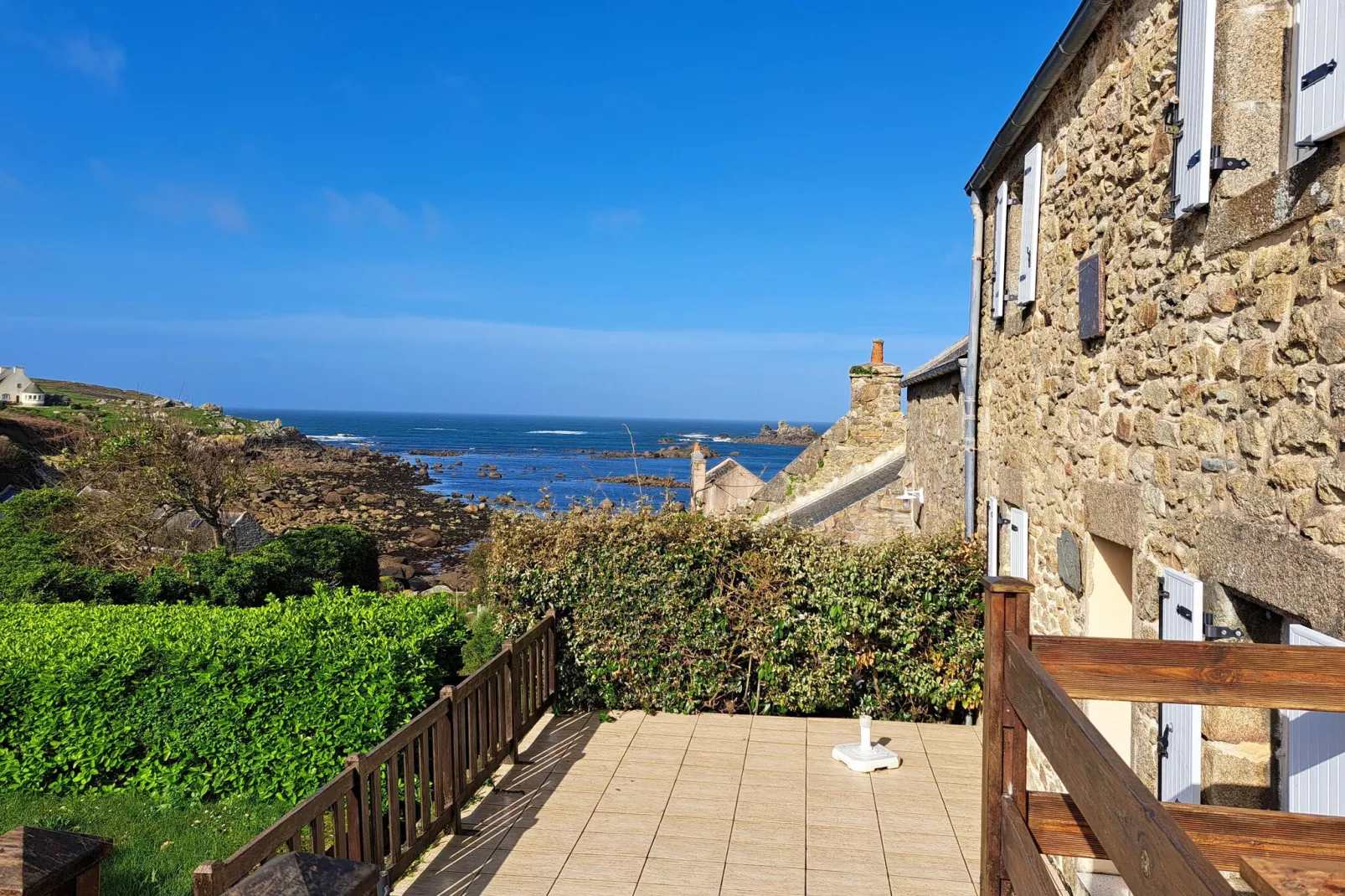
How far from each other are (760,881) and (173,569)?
8.52 metres

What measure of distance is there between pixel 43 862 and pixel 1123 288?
16.2ft

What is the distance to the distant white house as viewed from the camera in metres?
45.5

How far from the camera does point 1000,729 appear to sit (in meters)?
2.80

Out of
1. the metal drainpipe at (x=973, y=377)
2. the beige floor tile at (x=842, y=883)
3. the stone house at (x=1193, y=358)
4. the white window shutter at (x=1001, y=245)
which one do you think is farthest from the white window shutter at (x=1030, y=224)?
the beige floor tile at (x=842, y=883)

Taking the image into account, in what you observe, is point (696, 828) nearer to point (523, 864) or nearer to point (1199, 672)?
point (523, 864)

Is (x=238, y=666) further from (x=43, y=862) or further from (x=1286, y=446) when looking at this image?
(x=1286, y=446)

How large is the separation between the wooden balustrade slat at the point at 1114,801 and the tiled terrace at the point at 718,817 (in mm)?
3552

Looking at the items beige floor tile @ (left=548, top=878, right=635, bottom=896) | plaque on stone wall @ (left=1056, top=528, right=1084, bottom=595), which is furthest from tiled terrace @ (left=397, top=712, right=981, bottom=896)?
plaque on stone wall @ (left=1056, top=528, right=1084, bottom=595)

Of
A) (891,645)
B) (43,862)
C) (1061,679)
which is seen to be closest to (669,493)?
(891,645)

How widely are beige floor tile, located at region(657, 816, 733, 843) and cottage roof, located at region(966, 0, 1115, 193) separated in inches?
217

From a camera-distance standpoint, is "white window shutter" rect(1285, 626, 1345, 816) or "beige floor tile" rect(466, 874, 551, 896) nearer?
"white window shutter" rect(1285, 626, 1345, 816)

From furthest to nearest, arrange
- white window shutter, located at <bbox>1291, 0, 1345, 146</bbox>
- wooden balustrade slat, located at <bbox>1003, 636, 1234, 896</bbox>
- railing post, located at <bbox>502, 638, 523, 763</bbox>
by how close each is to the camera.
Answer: railing post, located at <bbox>502, 638, 523, 763</bbox>
white window shutter, located at <bbox>1291, 0, 1345, 146</bbox>
wooden balustrade slat, located at <bbox>1003, 636, 1234, 896</bbox>

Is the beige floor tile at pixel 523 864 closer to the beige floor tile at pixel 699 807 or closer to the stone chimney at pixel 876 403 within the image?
the beige floor tile at pixel 699 807

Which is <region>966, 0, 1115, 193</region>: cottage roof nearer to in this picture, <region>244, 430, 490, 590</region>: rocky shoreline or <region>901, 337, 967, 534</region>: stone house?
<region>901, 337, 967, 534</region>: stone house
